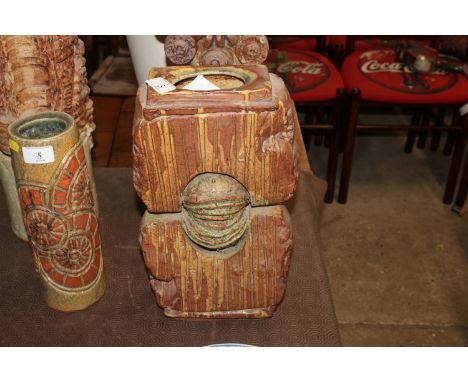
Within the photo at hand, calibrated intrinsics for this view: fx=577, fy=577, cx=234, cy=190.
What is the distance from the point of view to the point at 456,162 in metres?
2.08

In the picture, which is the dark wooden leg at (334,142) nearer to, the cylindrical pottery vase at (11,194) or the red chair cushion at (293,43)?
the red chair cushion at (293,43)

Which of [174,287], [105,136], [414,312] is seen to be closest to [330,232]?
[414,312]

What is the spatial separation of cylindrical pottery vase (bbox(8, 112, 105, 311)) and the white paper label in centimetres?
23

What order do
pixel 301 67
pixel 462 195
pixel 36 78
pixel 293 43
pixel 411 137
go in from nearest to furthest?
pixel 36 78
pixel 301 67
pixel 462 195
pixel 293 43
pixel 411 137

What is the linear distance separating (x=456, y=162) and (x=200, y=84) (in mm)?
1404

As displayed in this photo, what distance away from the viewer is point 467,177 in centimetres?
212

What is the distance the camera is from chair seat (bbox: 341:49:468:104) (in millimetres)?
1915

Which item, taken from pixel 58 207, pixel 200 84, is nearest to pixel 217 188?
Result: pixel 200 84

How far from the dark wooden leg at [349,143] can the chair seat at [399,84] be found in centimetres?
4

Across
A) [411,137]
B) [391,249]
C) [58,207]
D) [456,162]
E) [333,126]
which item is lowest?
[391,249]

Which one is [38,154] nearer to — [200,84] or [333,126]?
[200,84]

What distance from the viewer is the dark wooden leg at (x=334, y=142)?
193 centimetres

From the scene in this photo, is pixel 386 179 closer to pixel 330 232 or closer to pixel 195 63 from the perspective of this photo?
pixel 330 232

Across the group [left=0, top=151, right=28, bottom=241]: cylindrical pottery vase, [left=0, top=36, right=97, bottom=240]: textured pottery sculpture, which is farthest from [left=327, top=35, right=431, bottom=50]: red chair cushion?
[left=0, top=151, right=28, bottom=241]: cylindrical pottery vase
